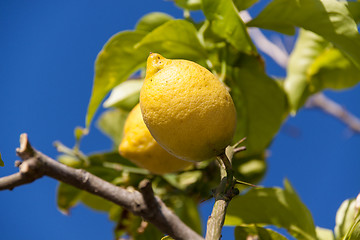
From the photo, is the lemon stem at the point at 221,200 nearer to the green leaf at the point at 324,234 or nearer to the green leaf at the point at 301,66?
the green leaf at the point at 324,234

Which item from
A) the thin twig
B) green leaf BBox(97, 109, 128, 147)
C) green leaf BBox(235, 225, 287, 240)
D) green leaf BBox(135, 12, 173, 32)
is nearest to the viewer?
green leaf BBox(235, 225, 287, 240)

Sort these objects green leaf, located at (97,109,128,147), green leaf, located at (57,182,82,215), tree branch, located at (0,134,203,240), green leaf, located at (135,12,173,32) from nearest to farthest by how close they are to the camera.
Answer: tree branch, located at (0,134,203,240) → green leaf, located at (135,12,173,32) → green leaf, located at (57,182,82,215) → green leaf, located at (97,109,128,147)

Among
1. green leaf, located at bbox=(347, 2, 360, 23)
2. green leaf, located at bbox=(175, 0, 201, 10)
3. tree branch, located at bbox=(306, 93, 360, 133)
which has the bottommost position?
tree branch, located at bbox=(306, 93, 360, 133)


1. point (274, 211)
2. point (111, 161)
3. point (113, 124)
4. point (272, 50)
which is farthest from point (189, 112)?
point (272, 50)

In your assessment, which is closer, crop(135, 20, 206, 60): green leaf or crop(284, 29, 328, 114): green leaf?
crop(135, 20, 206, 60): green leaf

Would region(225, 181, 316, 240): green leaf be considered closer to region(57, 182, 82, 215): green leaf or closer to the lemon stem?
the lemon stem

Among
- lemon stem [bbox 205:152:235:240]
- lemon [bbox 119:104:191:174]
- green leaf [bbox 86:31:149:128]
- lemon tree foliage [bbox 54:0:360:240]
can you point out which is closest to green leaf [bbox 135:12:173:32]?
lemon tree foliage [bbox 54:0:360:240]

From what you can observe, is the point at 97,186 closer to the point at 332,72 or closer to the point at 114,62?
the point at 114,62

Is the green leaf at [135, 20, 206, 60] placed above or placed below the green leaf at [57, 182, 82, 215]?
above

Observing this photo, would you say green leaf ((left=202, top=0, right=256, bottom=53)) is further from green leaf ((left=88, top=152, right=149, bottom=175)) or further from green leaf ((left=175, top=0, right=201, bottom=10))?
green leaf ((left=88, top=152, right=149, bottom=175))
